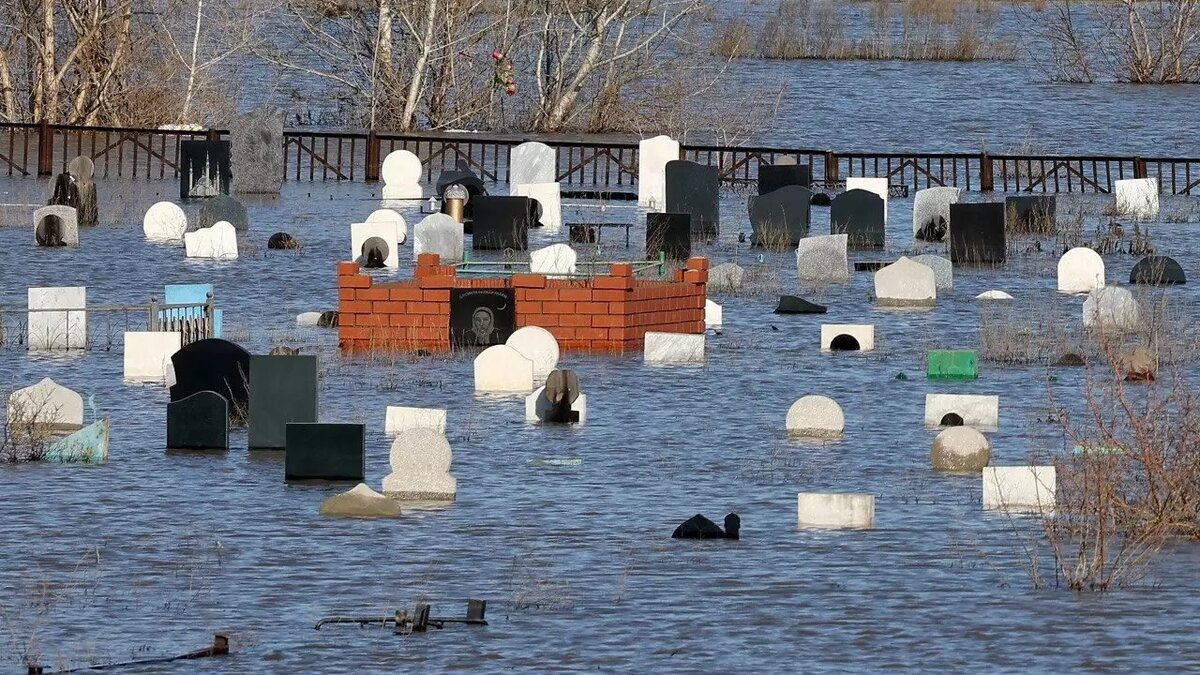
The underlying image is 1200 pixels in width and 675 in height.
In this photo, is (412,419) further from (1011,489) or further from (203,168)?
(203,168)

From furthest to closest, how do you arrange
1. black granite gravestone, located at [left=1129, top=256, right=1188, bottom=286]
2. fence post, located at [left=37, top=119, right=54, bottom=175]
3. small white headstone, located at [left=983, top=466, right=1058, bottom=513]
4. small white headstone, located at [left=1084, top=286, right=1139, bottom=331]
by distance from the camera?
fence post, located at [left=37, top=119, right=54, bottom=175] < black granite gravestone, located at [left=1129, top=256, right=1188, bottom=286] < small white headstone, located at [left=1084, top=286, right=1139, bottom=331] < small white headstone, located at [left=983, top=466, right=1058, bottom=513]

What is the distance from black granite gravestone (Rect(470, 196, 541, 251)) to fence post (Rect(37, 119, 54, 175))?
14172mm

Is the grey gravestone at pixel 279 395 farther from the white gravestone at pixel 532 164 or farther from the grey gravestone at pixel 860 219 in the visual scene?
the white gravestone at pixel 532 164

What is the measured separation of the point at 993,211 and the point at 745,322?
263 inches

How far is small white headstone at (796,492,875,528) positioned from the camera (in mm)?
12984

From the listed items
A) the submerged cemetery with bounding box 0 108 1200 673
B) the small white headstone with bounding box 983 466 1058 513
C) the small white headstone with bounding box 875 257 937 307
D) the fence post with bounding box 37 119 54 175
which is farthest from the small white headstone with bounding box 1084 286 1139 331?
the fence post with bounding box 37 119 54 175

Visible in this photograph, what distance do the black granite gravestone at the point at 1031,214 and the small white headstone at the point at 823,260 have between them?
617 cm

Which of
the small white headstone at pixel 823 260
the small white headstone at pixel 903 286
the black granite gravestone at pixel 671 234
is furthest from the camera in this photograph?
the black granite gravestone at pixel 671 234

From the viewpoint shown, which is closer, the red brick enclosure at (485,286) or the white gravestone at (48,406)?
the white gravestone at (48,406)

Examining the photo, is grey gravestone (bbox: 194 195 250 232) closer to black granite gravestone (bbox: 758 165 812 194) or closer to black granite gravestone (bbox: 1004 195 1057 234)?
black granite gravestone (bbox: 758 165 812 194)

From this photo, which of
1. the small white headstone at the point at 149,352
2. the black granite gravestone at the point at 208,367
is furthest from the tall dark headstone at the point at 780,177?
the black granite gravestone at the point at 208,367

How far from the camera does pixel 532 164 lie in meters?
35.9

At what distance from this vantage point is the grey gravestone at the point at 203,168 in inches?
1436

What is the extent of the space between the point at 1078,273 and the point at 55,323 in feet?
37.1
